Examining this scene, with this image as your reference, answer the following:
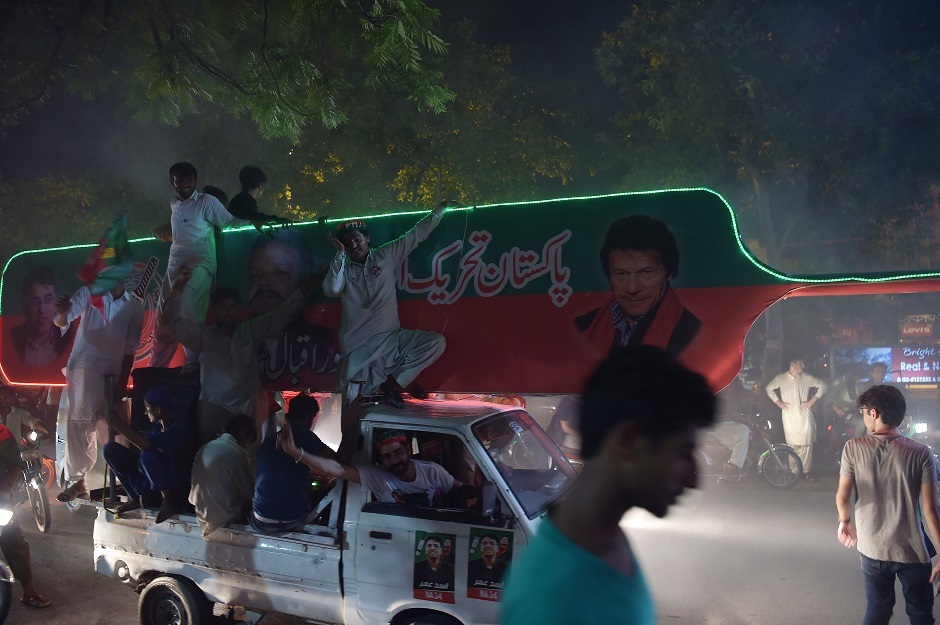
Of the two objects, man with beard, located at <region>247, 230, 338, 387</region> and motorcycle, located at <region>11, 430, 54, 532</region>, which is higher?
man with beard, located at <region>247, 230, 338, 387</region>

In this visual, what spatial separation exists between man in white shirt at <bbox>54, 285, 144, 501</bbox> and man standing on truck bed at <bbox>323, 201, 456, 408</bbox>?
9.41 ft

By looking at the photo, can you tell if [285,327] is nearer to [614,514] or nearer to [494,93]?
[614,514]

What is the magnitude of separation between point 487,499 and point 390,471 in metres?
0.81

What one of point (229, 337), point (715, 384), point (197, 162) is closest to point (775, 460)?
point (715, 384)

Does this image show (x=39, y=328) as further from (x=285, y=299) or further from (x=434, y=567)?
(x=434, y=567)

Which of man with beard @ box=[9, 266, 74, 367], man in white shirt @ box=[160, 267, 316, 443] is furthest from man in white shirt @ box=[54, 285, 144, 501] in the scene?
man in white shirt @ box=[160, 267, 316, 443]

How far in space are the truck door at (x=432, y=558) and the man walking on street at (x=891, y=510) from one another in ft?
7.58

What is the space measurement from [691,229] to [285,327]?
3581 mm

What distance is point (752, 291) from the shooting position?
5027 millimetres

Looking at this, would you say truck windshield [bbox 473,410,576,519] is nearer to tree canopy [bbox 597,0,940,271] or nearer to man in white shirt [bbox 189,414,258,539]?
man in white shirt [bbox 189,414,258,539]

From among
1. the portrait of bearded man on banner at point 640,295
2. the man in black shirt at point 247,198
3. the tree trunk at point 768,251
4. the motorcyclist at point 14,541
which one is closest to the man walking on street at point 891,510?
the portrait of bearded man on banner at point 640,295

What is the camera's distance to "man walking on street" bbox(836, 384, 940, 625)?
432 centimetres

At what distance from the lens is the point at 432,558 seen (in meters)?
4.07

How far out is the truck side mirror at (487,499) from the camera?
3.87 metres
